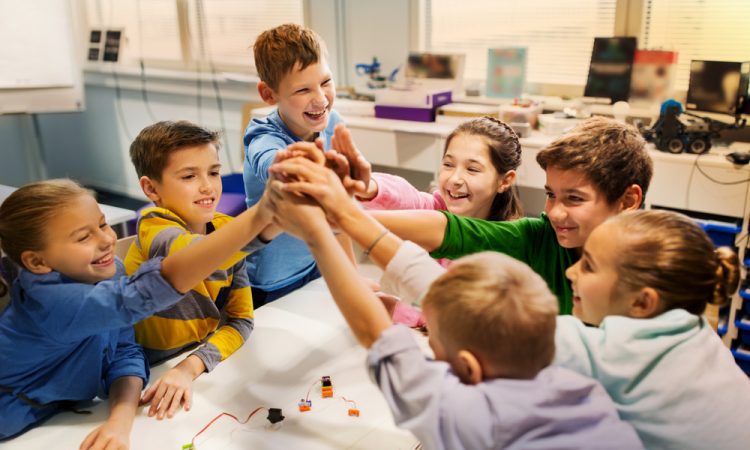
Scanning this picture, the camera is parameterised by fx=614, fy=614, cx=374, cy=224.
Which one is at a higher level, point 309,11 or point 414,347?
point 309,11

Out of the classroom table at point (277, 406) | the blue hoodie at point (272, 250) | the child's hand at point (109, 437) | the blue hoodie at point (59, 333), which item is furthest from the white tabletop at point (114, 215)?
the child's hand at point (109, 437)

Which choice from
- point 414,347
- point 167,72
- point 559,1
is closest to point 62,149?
point 167,72

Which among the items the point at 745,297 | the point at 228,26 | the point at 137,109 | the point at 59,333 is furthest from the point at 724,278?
the point at 137,109

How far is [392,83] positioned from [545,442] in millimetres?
3254

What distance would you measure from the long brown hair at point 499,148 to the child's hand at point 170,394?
3.06ft

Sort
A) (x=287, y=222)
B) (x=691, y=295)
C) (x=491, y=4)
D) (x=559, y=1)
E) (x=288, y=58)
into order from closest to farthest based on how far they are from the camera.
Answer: (x=691, y=295) < (x=287, y=222) < (x=288, y=58) < (x=559, y=1) < (x=491, y=4)

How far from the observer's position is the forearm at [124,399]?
1197 mm

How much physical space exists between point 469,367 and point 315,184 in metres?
0.46

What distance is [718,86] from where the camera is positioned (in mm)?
2771

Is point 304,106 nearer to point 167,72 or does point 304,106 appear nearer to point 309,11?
point 309,11

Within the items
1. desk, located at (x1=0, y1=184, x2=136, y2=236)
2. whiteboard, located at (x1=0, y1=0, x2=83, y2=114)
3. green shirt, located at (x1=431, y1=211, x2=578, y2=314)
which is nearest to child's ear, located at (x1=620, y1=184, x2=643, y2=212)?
green shirt, located at (x1=431, y1=211, x2=578, y2=314)

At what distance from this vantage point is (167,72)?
4.88m

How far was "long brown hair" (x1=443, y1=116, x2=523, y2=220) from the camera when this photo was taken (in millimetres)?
1687

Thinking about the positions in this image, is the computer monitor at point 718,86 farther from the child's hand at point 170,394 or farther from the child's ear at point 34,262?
the child's ear at point 34,262
